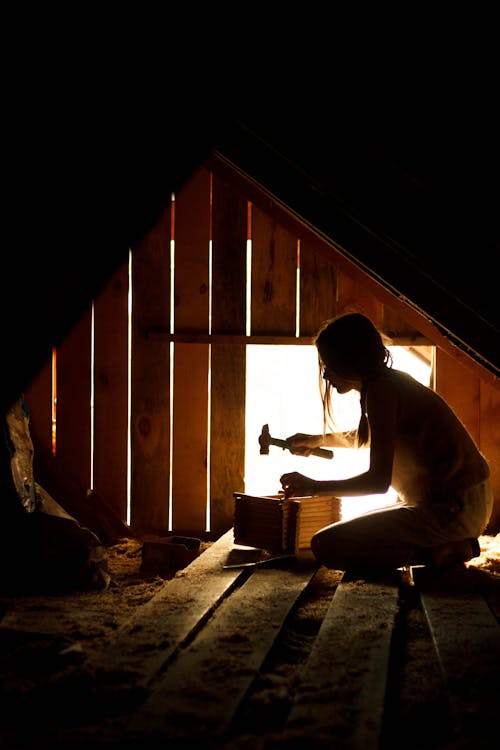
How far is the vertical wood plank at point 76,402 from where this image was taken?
559 centimetres

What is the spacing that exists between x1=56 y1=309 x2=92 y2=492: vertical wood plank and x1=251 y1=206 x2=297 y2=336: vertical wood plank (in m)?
1.38

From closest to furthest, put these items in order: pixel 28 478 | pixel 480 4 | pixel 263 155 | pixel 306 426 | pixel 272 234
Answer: pixel 480 4, pixel 263 155, pixel 28 478, pixel 272 234, pixel 306 426

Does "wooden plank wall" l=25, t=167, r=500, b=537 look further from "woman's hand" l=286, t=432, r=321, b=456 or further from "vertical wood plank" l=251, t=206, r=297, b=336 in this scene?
"woman's hand" l=286, t=432, r=321, b=456

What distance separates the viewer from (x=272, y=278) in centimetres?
548

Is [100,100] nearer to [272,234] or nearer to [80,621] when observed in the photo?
[80,621]

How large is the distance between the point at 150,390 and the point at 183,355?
389mm

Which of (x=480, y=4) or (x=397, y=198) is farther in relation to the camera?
(x=397, y=198)

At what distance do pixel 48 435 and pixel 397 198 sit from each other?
4142mm

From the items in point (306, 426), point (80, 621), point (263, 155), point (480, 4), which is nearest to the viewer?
point (480, 4)

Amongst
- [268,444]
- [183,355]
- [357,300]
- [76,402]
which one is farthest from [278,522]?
[76,402]

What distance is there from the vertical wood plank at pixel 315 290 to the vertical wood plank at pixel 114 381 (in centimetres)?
142

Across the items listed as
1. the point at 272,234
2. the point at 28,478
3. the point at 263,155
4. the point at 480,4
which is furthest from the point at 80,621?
the point at 272,234

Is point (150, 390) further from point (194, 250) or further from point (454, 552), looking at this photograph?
point (454, 552)

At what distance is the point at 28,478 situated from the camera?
13.6ft
